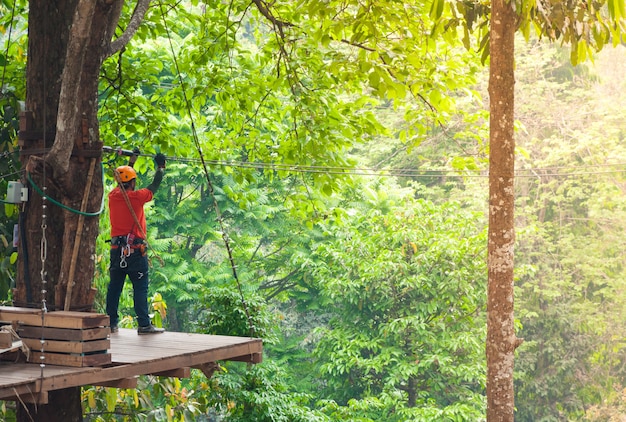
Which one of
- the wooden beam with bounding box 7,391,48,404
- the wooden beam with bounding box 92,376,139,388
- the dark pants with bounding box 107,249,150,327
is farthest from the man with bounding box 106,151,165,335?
the wooden beam with bounding box 7,391,48,404

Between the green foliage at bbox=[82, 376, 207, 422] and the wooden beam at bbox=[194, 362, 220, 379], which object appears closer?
the wooden beam at bbox=[194, 362, 220, 379]

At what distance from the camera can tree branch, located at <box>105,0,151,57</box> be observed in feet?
18.1

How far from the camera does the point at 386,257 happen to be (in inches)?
643

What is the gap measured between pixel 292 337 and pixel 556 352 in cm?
586

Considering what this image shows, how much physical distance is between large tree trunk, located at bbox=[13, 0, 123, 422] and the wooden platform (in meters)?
0.48

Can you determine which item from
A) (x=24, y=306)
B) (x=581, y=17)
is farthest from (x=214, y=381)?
(x=581, y=17)

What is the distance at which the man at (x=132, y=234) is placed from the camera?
5.65 meters

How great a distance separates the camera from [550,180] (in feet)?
69.5

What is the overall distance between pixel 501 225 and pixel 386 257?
11.7m

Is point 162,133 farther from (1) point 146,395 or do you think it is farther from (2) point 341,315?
(2) point 341,315

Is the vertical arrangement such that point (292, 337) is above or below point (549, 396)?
above

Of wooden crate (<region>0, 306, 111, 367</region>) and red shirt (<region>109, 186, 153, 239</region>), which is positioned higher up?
red shirt (<region>109, 186, 153, 239</region>)

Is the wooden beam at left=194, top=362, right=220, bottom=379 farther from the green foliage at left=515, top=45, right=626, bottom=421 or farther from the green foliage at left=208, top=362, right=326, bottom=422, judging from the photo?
the green foliage at left=515, top=45, right=626, bottom=421

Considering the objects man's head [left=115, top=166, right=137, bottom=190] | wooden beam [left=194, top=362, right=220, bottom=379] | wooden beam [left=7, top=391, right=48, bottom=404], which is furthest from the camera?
man's head [left=115, top=166, right=137, bottom=190]
